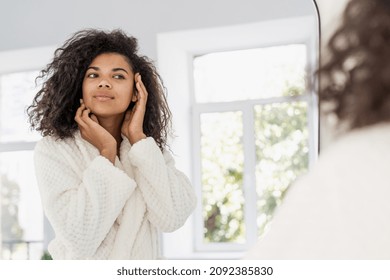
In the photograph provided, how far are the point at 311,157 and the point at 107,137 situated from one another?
1.26 ft

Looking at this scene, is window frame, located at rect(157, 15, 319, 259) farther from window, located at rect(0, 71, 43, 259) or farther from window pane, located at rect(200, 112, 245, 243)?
window, located at rect(0, 71, 43, 259)

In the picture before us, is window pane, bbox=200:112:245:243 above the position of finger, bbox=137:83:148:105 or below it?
below

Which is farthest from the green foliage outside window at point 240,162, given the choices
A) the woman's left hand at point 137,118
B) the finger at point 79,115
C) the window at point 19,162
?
the window at point 19,162

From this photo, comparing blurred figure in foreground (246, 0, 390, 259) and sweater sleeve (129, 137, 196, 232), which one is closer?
blurred figure in foreground (246, 0, 390, 259)

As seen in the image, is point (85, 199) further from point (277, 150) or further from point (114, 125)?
point (277, 150)

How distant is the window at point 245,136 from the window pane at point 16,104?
1.09ft

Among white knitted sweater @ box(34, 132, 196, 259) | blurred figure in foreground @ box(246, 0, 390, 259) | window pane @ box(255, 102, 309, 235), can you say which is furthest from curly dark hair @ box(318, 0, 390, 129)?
white knitted sweater @ box(34, 132, 196, 259)

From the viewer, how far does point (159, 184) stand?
1.11 metres

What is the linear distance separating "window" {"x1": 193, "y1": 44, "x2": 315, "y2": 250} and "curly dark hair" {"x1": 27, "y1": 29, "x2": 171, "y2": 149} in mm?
73

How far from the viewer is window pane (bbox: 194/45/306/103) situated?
3.60 feet

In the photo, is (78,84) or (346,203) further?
(78,84)

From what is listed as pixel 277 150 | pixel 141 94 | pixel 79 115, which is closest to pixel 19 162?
pixel 79 115

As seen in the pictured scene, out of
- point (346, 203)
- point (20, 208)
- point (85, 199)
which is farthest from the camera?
point (20, 208)

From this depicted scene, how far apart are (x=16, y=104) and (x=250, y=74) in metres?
0.48
